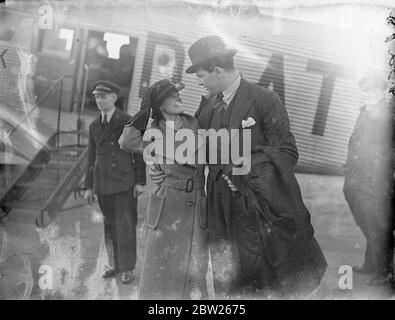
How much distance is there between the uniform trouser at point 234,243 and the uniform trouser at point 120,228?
0.87 meters

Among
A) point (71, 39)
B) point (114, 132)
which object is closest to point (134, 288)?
point (114, 132)

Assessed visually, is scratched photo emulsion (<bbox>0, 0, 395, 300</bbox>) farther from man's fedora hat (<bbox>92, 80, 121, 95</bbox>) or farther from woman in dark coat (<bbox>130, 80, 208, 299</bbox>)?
woman in dark coat (<bbox>130, 80, 208, 299</bbox>)

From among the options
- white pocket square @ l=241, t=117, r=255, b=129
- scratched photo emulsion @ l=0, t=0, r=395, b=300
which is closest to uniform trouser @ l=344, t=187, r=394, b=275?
scratched photo emulsion @ l=0, t=0, r=395, b=300

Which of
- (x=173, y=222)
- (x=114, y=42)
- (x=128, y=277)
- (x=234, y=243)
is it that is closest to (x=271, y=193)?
(x=234, y=243)

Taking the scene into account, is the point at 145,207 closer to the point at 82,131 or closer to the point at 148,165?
the point at 148,165

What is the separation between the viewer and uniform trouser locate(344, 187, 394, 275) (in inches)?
192

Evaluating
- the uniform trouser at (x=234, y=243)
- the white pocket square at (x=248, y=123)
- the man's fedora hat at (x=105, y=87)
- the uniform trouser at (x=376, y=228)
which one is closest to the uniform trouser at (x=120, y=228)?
the uniform trouser at (x=234, y=243)

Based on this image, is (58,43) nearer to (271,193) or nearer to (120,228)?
(120,228)

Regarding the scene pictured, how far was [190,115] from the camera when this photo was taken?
14.5 ft

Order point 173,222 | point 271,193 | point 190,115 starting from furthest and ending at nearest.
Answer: point 190,115 < point 271,193 < point 173,222

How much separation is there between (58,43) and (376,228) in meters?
3.89

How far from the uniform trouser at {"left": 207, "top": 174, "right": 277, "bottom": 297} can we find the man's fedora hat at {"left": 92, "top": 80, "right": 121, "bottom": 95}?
1.43m
